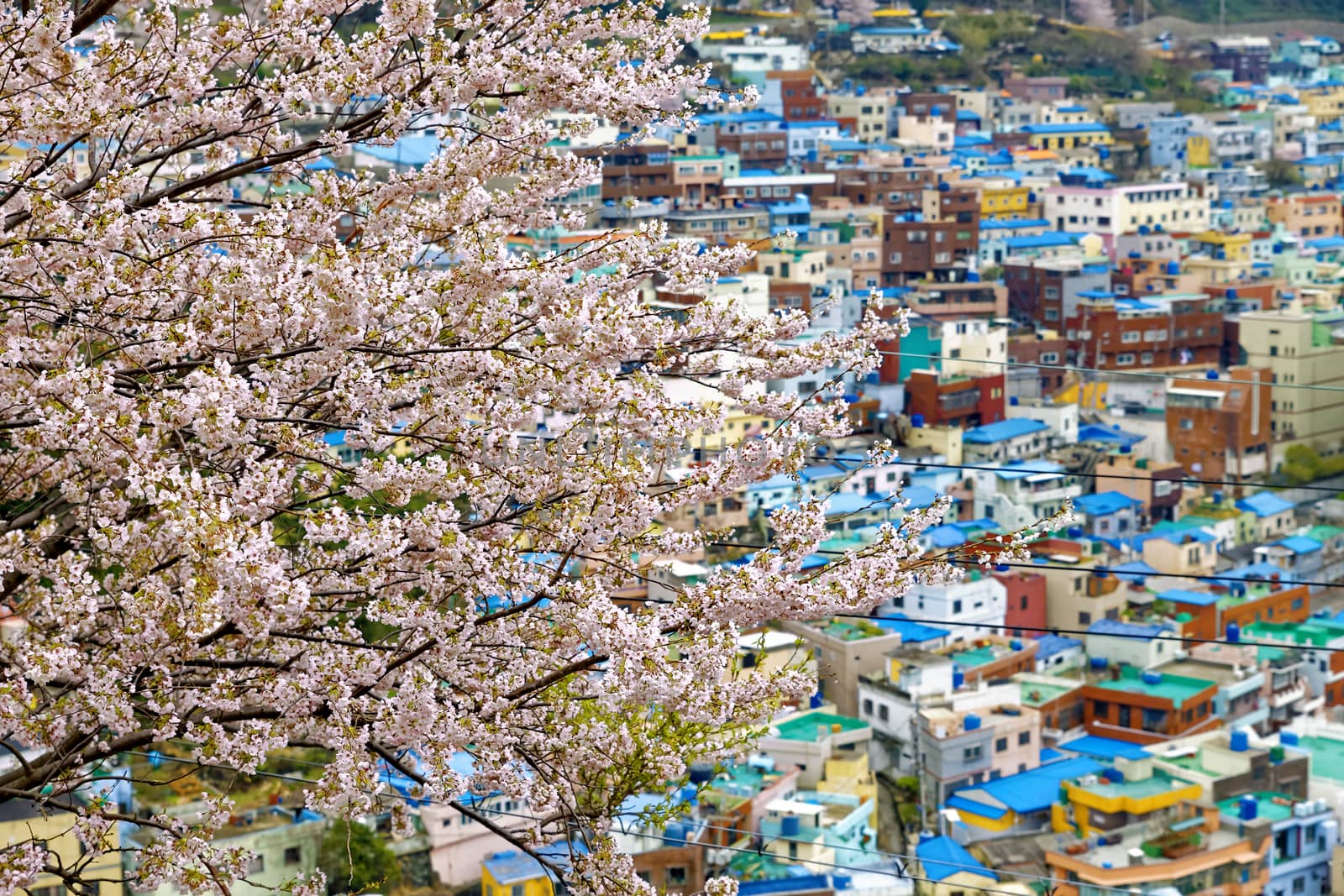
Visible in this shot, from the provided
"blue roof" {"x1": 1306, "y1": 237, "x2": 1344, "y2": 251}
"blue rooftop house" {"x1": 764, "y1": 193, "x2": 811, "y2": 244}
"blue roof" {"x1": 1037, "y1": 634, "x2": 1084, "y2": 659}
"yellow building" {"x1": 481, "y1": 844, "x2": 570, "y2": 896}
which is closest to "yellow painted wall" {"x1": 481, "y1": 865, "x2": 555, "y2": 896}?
"yellow building" {"x1": 481, "y1": 844, "x2": 570, "y2": 896}

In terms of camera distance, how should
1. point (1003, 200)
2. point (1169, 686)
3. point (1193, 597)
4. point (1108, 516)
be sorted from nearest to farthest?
point (1169, 686)
point (1193, 597)
point (1108, 516)
point (1003, 200)

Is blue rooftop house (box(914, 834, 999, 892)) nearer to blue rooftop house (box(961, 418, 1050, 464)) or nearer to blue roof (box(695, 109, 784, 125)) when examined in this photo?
blue rooftop house (box(961, 418, 1050, 464))

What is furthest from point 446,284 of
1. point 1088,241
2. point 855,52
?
point 855,52

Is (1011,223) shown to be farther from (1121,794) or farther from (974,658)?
(1121,794)

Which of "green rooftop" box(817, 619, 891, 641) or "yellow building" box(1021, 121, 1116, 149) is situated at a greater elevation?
"green rooftop" box(817, 619, 891, 641)

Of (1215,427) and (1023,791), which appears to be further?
(1215,427)

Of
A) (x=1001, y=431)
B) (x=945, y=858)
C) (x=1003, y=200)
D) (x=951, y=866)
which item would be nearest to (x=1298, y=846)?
(x=945, y=858)

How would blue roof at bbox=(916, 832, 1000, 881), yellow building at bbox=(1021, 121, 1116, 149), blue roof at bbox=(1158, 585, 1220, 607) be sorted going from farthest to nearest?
1. yellow building at bbox=(1021, 121, 1116, 149)
2. blue roof at bbox=(1158, 585, 1220, 607)
3. blue roof at bbox=(916, 832, 1000, 881)
